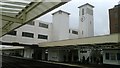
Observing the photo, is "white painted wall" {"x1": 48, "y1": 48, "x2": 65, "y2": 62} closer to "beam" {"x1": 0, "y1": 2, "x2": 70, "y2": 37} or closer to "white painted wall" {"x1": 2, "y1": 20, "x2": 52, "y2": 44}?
"white painted wall" {"x1": 2, "y1": 20, "x2": 52, "y2": 44}

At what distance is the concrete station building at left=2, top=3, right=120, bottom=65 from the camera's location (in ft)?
90.1

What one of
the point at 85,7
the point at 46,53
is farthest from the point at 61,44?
the point at 85,7

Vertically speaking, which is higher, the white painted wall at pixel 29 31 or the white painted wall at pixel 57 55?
the white painted wall at pixel 29 31

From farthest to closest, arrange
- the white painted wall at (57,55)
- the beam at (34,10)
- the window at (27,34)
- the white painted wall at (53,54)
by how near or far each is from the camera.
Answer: the window at (27,34) < the white painted wall at (53,54) < the white painted wall at (57,55) < the beam at (34,10)

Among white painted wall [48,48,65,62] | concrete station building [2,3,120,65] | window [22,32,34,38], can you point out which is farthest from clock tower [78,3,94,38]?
white painted wall [48,48,65,62]

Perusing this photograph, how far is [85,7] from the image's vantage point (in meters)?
55.2

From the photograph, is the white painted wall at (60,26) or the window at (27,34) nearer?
the window at (27,34)

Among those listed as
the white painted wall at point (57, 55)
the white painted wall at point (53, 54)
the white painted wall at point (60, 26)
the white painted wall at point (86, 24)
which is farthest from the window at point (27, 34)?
the white painted wall at point (86, 24)

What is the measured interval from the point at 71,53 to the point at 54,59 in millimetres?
4343

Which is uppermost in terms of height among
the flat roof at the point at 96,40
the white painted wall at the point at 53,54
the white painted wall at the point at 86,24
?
the white painted wall at the point at 86,24

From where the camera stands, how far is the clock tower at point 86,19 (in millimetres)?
54531

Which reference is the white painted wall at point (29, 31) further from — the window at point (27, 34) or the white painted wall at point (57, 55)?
the white painted wall at point (57, 55)

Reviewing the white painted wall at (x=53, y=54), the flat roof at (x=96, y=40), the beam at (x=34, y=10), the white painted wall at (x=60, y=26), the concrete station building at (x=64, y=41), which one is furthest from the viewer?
the white painted wall at (x=60, y=26)

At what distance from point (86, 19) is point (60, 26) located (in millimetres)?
8644
